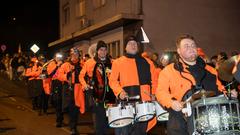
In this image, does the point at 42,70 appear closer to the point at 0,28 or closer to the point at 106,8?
the point at 106,8

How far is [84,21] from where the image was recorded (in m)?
23.1

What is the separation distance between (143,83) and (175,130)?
Result: 1.86m

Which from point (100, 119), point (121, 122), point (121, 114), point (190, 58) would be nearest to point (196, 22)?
point (100, 119)

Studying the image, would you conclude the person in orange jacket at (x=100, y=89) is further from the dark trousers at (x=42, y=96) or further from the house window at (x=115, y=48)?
the house window at (x=115, y=48)

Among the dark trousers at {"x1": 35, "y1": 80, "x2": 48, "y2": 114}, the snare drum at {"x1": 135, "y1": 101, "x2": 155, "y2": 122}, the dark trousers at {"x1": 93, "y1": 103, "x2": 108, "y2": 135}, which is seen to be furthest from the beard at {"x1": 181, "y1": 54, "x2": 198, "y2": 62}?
the dark trousers at {"x1": 35, "y1": 80, "x2": 48, "y2": 114}

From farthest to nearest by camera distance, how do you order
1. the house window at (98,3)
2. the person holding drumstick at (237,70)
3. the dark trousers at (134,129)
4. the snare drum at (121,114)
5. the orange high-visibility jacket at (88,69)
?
1. the house window at (98,3)
2. the orange high-visibility jacket at (88,69)
3. the dark trousers at (134,129)
4. the snare drum at (121,114)
5. the person holding drumstick at (237,70)

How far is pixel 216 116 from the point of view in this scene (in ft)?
12.8

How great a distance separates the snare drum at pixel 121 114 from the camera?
600cm

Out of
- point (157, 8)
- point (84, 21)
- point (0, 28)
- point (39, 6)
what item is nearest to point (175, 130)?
point (157, 8)

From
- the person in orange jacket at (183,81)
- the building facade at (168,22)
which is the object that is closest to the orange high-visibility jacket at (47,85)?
the building facade at (168,22)

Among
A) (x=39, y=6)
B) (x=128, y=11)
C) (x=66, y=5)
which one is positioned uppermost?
(x=39, y=6)

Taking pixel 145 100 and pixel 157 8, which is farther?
pixel 157 8

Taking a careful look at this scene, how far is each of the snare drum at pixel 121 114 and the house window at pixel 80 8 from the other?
19021 millimetres

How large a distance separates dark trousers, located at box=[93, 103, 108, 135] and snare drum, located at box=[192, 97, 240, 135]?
12.6ft
